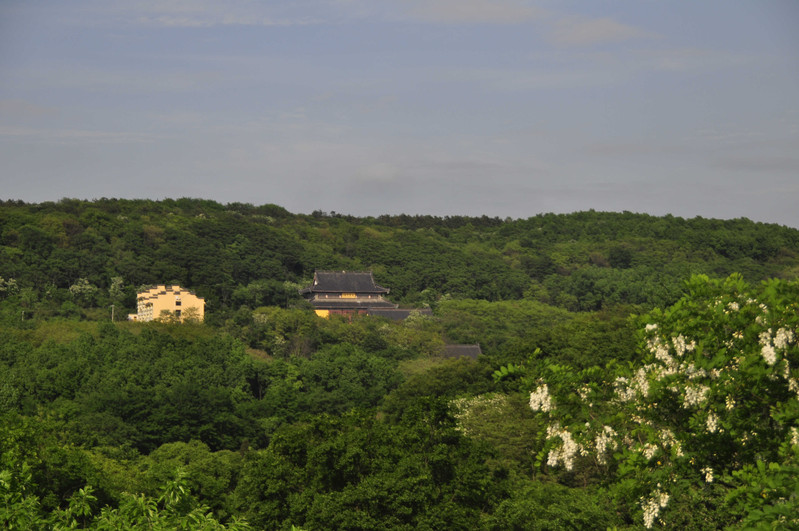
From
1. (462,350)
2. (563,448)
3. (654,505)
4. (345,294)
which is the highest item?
(345,294)

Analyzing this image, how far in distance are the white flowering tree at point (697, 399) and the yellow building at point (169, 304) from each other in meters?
49.3

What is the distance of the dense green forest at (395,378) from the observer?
1102cm

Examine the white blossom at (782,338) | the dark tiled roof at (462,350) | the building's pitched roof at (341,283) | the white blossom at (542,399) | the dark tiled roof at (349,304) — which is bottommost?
the dark tiled roof at (462,350)

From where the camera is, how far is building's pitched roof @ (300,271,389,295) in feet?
241

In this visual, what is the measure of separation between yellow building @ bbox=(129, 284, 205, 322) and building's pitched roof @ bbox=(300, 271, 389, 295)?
13.2 meters

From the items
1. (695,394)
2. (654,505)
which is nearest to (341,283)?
(654,505)

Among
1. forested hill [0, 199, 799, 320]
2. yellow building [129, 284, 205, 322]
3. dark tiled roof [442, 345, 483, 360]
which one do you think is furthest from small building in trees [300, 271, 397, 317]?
yellow building [129, 284, 205, 322]

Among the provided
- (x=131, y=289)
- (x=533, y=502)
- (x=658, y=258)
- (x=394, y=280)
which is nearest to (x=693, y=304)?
(x=533, y=502)

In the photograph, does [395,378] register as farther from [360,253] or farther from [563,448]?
[360,253]

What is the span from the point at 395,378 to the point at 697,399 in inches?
1636

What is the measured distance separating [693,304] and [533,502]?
10979 millimetres

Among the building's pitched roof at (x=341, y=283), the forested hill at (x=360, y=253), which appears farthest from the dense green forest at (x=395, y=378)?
the building's pitched roof at (x=341, y=283)

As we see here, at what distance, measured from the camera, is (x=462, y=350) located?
202 ft

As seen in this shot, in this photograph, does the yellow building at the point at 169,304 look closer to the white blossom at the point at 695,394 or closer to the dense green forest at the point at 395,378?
the dense green forest at the point at 395,378
